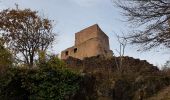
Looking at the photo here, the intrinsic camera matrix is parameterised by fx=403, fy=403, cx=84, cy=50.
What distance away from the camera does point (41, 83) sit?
1836cm

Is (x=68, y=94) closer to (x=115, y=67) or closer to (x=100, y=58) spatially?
(x=115, y=67)

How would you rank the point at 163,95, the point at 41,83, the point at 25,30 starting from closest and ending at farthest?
the point at 163,95 < the point at 41,83 < the point at 25,30

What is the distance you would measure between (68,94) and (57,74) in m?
1.10

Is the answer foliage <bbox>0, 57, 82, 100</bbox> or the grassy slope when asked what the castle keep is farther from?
the grassy slope

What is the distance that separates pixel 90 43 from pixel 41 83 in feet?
68.3

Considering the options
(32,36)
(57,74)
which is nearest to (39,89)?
(57,74)

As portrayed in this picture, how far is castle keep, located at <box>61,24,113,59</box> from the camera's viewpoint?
38.1 meters

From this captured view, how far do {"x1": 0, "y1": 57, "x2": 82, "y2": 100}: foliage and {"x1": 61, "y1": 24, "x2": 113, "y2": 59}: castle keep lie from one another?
1881 cm

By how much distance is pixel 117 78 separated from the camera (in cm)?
1927

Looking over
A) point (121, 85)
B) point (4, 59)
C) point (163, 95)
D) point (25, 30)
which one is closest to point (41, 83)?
point (4, 59)

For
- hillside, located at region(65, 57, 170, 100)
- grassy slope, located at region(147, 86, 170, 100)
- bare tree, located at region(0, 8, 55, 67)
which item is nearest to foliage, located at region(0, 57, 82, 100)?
hillside, located at region(65, 57, 170, 100)

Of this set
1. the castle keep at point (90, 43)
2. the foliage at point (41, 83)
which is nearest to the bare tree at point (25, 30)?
the castle keep at point (90, 43)

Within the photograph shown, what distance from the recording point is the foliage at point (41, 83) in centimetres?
1806

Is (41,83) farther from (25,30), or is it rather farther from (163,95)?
(25,30)
